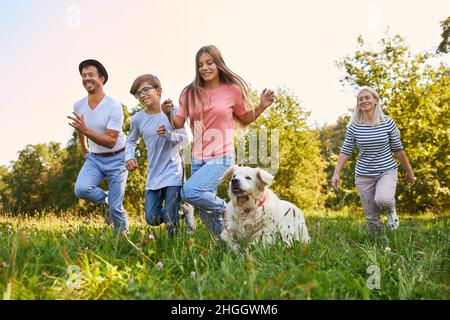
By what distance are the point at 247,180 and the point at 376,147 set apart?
248 centimetres

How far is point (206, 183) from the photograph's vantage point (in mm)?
5168

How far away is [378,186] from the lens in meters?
6.50

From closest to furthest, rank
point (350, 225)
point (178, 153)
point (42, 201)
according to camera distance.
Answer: point (178, 153) < point (350, 225) < point (42, 201)

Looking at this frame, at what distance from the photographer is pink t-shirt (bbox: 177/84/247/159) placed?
5324mm

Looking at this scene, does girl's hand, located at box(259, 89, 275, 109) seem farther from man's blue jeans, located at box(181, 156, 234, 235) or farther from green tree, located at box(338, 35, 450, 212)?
green tree, located at box(338, 35, 450, 212)

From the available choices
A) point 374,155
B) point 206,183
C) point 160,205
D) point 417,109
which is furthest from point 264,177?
point 417,109

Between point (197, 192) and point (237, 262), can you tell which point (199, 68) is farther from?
point (237, 262)

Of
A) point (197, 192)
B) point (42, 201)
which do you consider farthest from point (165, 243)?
point (42, 201)

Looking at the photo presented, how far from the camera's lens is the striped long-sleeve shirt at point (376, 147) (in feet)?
21.5

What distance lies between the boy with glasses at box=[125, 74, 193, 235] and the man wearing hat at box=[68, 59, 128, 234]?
373 mm

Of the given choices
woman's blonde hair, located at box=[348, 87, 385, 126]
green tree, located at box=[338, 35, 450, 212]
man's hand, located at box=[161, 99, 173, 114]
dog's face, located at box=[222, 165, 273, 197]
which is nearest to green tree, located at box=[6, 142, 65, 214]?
green tree, located at box=[338, 35, 450, 212]

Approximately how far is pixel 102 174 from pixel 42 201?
35126mm
